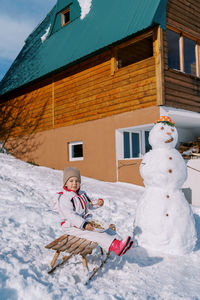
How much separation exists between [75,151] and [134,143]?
274cm

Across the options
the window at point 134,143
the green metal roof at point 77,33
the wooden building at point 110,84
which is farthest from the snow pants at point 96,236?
the green metal roof at point 77,33

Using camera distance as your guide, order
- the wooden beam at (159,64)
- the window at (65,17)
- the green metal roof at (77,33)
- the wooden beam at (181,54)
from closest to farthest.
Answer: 1. the wooden beam at (159,64)
2. the green metal roof at (77,33)
3. the wooden beam at (181,54)
4. the window at (65,17)

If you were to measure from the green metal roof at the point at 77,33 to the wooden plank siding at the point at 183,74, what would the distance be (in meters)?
0.89

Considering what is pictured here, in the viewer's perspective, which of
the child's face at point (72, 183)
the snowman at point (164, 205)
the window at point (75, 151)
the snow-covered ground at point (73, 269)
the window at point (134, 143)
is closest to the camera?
the snow-covered ground at point (73, 269)

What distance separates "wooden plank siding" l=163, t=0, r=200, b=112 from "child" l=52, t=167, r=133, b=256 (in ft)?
19.1

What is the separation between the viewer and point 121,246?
11.2 ft

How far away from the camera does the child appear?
3486 millimetres

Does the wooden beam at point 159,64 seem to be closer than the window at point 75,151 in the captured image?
Yes

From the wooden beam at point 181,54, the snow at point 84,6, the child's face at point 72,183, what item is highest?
the snow at point 84,6

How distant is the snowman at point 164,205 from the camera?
4348 millimetres

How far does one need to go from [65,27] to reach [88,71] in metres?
3.22

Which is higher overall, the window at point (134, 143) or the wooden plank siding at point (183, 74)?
the wooden plank siding at point (183, 74)

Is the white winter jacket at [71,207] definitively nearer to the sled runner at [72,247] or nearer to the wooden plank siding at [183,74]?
the sled runner at [72,247]

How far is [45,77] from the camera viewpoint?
13133 millimetres
